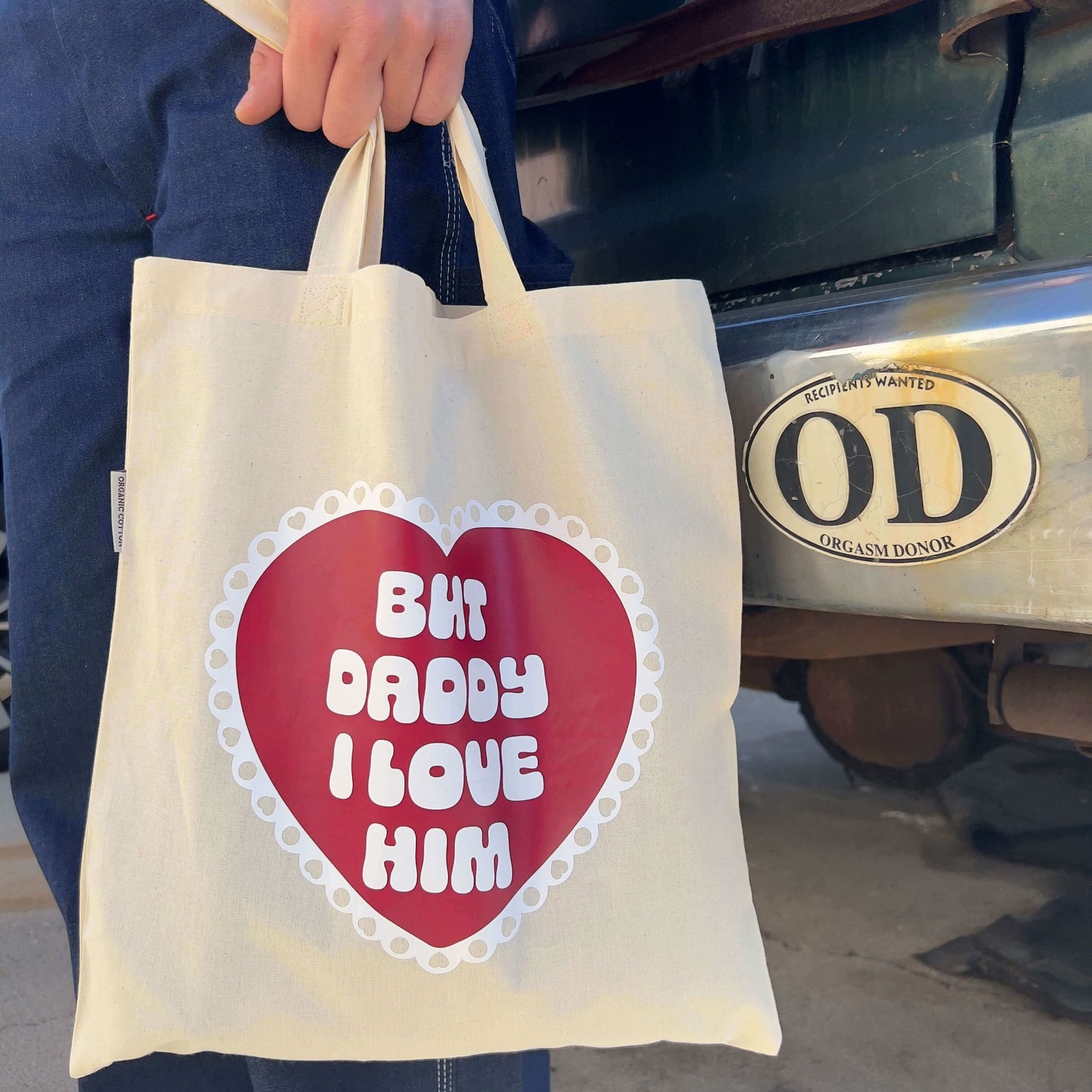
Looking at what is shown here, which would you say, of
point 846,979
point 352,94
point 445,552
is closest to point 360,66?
point 352,94

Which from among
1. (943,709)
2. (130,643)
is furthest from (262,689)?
(943,709)

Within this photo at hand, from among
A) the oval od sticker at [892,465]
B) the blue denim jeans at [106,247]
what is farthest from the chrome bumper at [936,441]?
the blue denim jeans at [106,247]

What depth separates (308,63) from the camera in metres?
0.72

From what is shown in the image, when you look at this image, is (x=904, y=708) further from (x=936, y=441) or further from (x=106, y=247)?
(x=106, y=247)

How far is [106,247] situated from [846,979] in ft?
4.69

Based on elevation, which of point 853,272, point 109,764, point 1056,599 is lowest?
point 109,764

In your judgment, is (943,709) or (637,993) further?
(943,709)

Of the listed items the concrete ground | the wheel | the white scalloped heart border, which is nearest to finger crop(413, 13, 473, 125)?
the white scalloped heart border

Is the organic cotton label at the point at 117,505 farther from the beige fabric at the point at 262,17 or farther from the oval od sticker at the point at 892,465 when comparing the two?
the oval od sticker at the point at 892,465

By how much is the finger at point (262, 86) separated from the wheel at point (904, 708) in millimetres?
1575

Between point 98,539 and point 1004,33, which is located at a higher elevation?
point 1004,33

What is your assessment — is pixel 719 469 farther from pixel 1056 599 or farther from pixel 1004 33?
pixel 1004 33

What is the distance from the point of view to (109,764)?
0.72m

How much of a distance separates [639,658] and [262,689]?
0.26 metres
